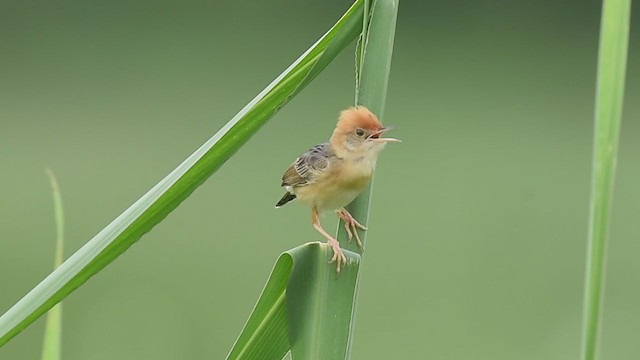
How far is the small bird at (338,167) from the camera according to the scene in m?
1.01

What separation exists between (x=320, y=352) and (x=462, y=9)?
4.81 metres

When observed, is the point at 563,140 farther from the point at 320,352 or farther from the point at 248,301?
the point at 320,352

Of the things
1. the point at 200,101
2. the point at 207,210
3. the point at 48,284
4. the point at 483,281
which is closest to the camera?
the point at 48,284

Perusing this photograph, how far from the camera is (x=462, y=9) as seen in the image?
527 cm

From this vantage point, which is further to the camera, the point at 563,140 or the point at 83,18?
the point at 83,18

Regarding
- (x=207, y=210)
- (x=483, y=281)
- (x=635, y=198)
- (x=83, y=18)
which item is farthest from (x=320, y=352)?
(x=83, y=18)

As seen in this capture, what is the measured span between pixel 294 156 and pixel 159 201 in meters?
3.08

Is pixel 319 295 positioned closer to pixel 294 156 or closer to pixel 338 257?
pixel 338 257

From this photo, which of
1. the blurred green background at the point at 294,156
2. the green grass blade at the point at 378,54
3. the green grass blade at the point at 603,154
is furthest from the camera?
the blurred green background at the point at 294,156

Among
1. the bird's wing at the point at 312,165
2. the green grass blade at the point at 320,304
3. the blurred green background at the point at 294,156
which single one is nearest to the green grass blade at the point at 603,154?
the green grass blade at the point at 320,304

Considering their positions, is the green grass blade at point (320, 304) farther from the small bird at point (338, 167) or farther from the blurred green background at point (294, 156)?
the blurred green background at point (294, 156)

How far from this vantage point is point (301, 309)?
0.62m

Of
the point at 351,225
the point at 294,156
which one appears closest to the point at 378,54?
the point at 351,225

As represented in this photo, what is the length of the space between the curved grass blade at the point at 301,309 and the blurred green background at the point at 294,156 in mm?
2202
